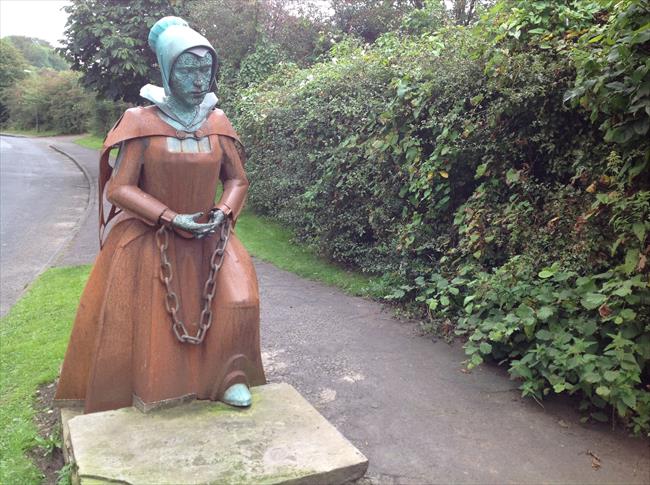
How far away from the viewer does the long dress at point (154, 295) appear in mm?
3342

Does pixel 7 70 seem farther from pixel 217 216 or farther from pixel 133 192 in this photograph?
pixel 217 216

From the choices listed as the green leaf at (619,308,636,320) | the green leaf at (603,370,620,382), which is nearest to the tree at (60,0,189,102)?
the green leaf at (619,308,636,320)

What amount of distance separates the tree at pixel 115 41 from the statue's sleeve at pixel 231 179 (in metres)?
12.3

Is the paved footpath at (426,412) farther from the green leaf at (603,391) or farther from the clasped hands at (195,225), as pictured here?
the clasped hands at (195,225)

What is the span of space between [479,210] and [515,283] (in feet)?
3.11

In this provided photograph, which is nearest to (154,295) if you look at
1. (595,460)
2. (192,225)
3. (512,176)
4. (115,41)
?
(192,225)

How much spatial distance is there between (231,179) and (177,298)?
0.80 m

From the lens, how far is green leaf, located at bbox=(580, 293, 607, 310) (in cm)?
388

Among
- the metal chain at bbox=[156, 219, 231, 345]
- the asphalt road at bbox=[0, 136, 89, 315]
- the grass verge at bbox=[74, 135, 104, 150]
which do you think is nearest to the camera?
the metal chain at bbox=[156, 219, 231, 345]

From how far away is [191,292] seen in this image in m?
3.48

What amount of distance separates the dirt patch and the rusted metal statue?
0.31 meters

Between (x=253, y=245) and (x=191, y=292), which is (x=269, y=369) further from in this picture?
(x=253, y=245)

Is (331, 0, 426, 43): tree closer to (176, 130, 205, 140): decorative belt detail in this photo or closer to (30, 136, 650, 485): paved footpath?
(30, 136, 650, 485): paved footpath

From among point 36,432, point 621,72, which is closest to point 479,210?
point 621,72
